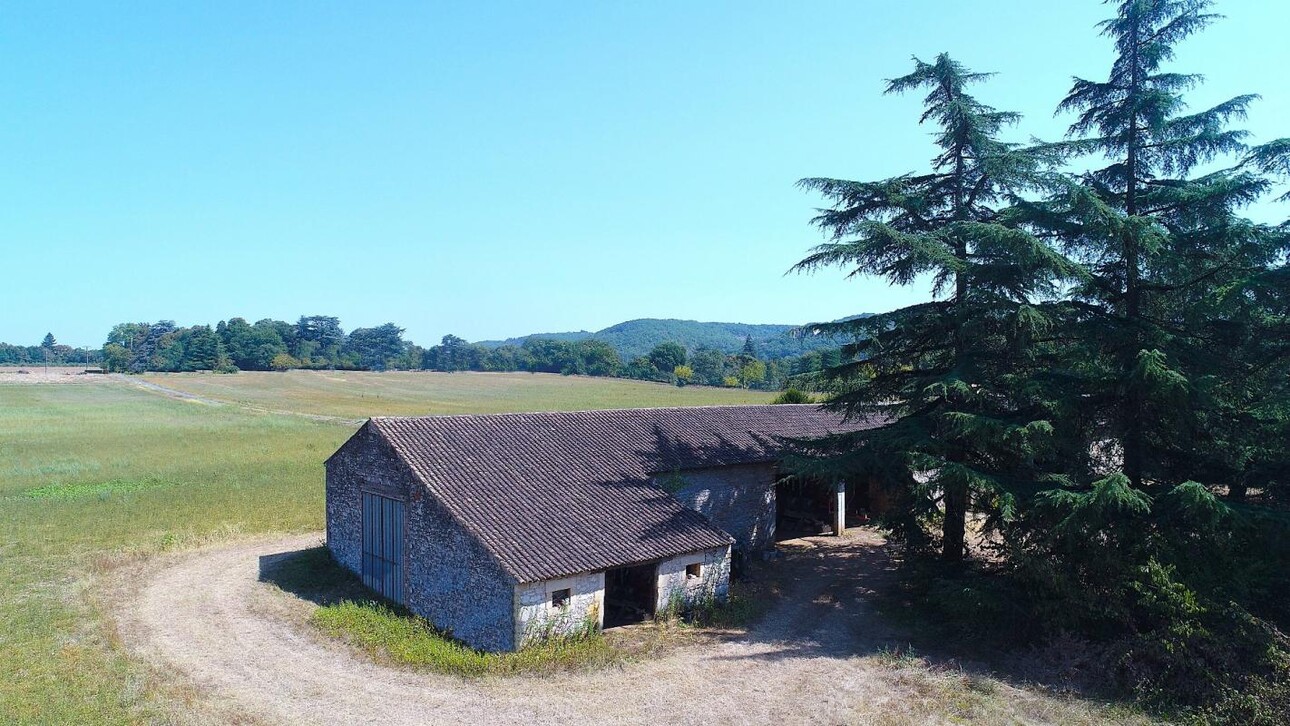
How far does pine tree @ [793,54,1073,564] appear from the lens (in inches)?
669

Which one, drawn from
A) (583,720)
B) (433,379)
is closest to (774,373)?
(433,379)

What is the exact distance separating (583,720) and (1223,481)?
14734 mm

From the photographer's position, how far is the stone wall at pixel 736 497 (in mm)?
23094

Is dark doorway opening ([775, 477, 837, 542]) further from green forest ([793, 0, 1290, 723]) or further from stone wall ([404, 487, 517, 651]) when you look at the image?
stone wall ([404, 487, 517, 651])

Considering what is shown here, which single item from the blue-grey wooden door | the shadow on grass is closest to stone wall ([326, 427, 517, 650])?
the blue-grey wooden door

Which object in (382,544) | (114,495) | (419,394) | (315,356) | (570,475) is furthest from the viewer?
(315,356)

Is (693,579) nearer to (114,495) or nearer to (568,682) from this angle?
(568,682)

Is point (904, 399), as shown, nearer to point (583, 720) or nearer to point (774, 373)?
point (583, 720)

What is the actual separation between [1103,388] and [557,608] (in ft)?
45.0

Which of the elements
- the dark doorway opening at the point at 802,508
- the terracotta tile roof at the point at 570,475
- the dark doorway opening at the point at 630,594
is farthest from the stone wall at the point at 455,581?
the dark doorway opening at the point at 802,508

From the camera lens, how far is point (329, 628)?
697 inches

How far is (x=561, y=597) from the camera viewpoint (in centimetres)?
1670

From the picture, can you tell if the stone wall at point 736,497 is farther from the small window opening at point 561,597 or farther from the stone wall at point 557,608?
the small window opening at point 561,597

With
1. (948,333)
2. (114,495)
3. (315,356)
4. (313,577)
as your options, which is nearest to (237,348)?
(315,356)
